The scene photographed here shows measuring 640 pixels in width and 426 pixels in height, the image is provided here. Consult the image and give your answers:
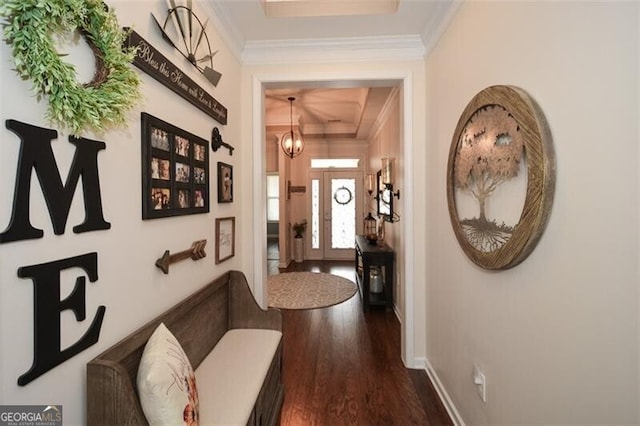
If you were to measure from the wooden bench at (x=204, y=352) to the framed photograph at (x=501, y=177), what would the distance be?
126cm

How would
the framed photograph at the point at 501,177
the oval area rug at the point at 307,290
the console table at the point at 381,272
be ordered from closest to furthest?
the framed photograph at the point at 501,177
the console table at the point at 381,272
the oval area rug at the point at 307,290

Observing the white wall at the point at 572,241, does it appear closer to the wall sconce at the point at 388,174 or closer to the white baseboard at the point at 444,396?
the white baseboard at the point at 444,396

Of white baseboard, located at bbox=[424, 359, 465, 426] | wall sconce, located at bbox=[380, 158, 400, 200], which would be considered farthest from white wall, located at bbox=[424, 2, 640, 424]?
wall sconce, located at bbox=[380, 158, 400, 200]

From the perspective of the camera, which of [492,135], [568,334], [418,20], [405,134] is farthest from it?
[405,134]

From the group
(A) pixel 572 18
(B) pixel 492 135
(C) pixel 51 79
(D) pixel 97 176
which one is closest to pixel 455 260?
(B) pixel 492 135

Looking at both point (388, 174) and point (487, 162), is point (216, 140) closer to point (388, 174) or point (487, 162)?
point (487, 162)

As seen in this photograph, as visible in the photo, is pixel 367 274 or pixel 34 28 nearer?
pixel 34 28

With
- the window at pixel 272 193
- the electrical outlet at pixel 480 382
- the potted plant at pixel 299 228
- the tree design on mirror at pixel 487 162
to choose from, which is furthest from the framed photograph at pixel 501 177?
the window at pixel 272 193

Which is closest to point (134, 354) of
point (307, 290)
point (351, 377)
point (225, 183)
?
point (225, 183)

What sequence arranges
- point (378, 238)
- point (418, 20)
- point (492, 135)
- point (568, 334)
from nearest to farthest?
point (568, 334) < point (492, 135) < point (418, 20) < point (378, 238)

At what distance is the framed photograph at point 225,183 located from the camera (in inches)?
77.2

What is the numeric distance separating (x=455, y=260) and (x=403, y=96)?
1385 mm

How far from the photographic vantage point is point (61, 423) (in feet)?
2.80

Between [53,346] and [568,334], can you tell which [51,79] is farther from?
[568,334]
